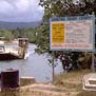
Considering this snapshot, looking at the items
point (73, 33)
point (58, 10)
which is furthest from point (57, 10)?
point (73, 33)

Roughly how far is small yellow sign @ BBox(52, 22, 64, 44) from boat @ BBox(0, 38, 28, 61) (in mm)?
39632

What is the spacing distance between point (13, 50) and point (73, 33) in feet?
155

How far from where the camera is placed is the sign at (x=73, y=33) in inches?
410

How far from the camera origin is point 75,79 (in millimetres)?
10125

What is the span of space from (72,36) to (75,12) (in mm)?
2338

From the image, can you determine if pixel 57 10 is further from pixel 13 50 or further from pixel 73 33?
pixel 13 50

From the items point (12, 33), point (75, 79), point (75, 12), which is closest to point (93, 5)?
point (75, 12)

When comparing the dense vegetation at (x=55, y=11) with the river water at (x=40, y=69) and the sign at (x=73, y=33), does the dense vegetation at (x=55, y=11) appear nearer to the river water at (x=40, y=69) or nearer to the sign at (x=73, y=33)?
the river water at (x=40, y=69)

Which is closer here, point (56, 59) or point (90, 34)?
point (90, 34)

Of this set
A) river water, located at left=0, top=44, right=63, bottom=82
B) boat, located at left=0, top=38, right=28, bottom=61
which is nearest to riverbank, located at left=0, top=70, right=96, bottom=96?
river water, located at left=0, top=44, right=63, bottom=82

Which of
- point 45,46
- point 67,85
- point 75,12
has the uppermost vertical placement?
point 75,12

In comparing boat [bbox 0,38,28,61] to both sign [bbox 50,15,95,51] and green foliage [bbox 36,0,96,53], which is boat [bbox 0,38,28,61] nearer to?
green foliage [bbox 36,0,96,53]

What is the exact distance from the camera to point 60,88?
957 centimetres

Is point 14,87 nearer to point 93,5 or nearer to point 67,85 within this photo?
point 67,85
